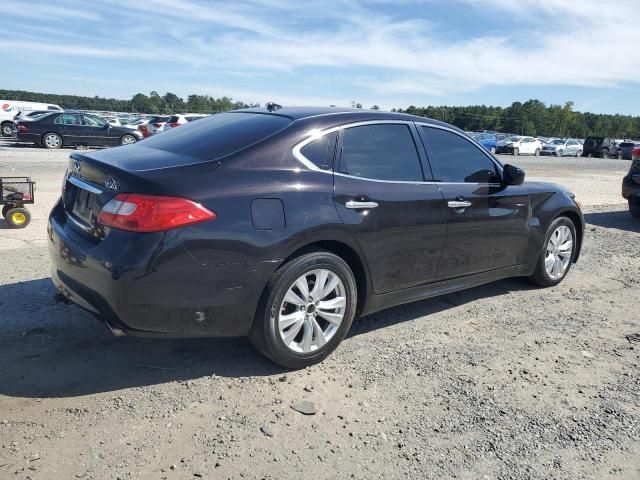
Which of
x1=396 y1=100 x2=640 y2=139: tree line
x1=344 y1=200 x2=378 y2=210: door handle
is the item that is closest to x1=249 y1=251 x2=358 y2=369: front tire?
x1=344 y1=200 x2=378 y2=210: door handle

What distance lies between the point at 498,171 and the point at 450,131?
0.66 meters

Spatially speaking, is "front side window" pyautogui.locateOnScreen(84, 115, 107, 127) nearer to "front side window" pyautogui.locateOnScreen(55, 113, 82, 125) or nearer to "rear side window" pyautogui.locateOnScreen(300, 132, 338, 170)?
"front side window" pyautogui.locateOnScreen(55, 113, 82, 125)

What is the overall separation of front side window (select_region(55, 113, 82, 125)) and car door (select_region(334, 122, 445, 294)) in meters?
21.2

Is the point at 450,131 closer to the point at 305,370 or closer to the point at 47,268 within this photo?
the point at 305,370

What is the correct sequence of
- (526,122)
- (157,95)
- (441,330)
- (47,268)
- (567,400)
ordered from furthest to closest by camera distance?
1. (526,122)
2. (157,95)
3. (47,268)
4. (441,330)
5. (567,400)

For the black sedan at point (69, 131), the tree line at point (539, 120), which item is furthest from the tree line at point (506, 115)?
the black sedan at point (69, 131)

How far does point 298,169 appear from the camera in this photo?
11.5 ft

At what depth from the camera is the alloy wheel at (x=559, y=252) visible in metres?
5.53

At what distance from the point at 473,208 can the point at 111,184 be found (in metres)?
2.84

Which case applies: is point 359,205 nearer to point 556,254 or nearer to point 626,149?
point 556,254

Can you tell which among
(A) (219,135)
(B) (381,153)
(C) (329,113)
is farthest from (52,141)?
(B) (381,153)

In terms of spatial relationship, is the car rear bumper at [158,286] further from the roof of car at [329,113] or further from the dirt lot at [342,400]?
the roof of car at [329,113]

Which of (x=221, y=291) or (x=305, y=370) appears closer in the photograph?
(x=221, y=291)

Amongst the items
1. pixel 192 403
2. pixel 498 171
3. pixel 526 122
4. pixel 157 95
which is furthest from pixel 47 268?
pixel 526 122
